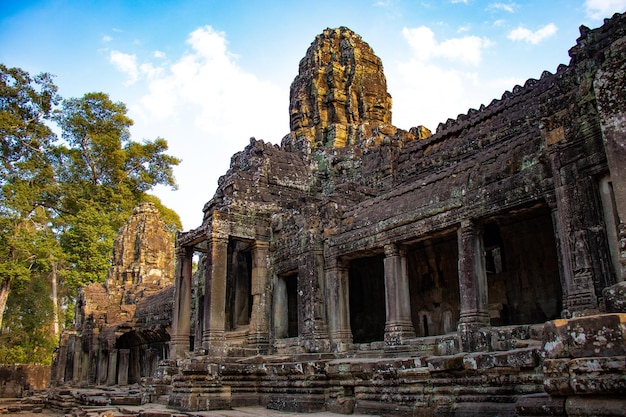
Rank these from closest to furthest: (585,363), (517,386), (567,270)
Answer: (585,363), (517,386), (567,270)

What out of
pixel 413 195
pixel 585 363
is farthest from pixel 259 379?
pixel 585 363

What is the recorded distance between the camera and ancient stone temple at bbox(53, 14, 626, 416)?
634 centimetres

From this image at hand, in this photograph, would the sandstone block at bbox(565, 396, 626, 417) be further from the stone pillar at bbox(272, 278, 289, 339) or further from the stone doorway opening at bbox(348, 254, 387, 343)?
the stone doorway opening at bbox(348, 254, 387, 343)

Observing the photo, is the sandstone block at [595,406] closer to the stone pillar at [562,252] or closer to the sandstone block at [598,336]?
the sandstone block at [598,336]

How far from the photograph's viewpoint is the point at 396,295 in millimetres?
11406

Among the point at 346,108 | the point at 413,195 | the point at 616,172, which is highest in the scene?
the point at 346,108

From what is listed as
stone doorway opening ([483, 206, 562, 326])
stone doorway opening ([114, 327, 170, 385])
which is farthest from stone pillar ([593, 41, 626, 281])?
stone doorway opening ([114, 327, 170, 385])

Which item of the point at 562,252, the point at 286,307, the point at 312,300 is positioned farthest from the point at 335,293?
the point at 562,252

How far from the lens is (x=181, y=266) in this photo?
15.5 meters

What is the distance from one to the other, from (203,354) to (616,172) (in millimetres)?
10237

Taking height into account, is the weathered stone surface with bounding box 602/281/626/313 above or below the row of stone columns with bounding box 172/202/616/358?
below

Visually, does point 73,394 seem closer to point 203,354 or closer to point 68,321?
point 203,354

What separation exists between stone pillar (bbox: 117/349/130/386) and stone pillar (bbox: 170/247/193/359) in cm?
887

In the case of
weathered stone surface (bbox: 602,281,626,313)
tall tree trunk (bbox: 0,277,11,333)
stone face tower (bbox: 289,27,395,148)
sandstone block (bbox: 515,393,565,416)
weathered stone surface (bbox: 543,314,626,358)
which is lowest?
sandstone block (bbox: 515,393,565,416)
